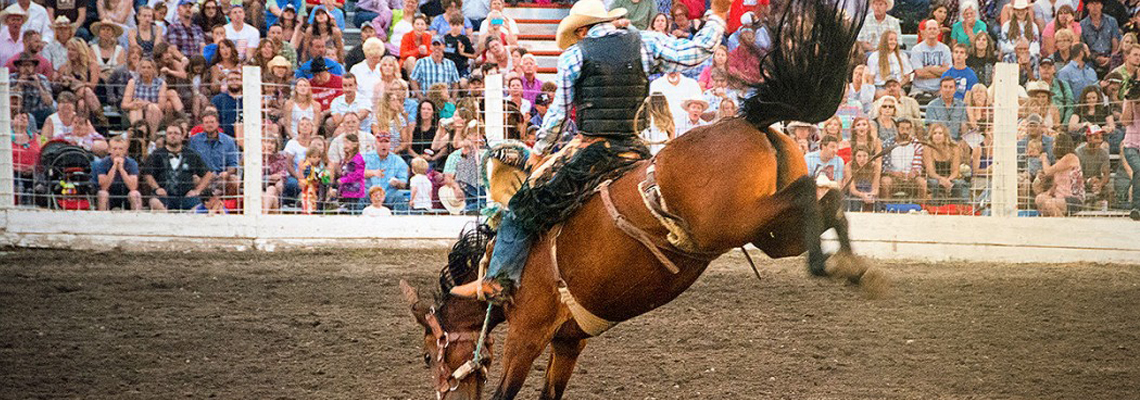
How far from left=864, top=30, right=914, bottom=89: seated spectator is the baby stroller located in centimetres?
786

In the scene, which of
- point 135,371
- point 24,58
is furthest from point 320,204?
point 135,371

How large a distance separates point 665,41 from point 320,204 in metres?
7.37

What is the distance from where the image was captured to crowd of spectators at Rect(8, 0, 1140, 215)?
1052cm

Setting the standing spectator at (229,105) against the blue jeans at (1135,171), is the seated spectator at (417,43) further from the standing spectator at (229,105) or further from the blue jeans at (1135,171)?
the blue jeans at (1135,171)

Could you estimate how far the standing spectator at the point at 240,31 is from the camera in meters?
13.0

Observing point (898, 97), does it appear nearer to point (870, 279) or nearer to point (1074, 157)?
point (1074, 157)

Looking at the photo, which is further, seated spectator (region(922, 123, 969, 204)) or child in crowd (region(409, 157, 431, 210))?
child in crowd (region(409, 157, 431, 210))

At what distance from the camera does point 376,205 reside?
11.6m

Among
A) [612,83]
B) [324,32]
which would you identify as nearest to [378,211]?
[324,32]

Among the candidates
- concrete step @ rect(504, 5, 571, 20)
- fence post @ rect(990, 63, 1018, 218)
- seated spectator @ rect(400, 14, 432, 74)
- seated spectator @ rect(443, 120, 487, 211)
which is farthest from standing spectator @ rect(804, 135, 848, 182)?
concrete step @ rect(504, 5, 571, 20)

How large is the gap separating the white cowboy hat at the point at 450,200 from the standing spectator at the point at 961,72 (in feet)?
16.4

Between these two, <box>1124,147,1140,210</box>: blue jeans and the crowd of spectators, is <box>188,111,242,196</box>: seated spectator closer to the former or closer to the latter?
the crowd of spectators

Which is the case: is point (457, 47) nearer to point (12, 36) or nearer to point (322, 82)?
point (322, 82)

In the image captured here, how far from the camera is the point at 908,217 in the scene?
10.6 metres
